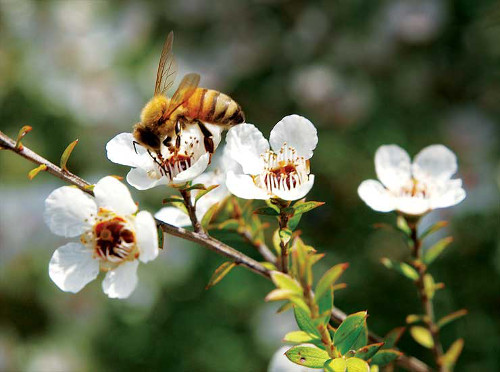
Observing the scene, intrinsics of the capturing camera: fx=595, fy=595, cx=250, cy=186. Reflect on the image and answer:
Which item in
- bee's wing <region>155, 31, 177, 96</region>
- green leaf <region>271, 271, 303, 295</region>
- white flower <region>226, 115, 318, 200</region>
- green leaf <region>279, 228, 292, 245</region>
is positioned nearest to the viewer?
green leaf <region>271, 271, 303, 295</region>

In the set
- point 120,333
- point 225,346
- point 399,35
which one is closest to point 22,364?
point 120,333

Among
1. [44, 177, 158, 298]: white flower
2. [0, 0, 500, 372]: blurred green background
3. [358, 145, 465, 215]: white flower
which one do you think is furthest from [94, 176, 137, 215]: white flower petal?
[0, 0, 500, 372]: blurred green background

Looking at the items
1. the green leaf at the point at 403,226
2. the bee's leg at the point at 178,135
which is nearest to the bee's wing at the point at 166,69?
the bee's leg at the point at 178,135

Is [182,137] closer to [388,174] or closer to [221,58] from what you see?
[388,174]

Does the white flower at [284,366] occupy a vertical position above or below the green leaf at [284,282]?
above

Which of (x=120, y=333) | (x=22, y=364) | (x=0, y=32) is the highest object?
(x=0, y=32)

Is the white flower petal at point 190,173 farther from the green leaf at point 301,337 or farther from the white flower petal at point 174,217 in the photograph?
the green leaf at point 301,337

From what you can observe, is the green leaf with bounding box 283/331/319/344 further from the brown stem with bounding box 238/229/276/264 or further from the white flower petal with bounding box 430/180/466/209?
the white flower petal with bounding box 430/180/466/209
